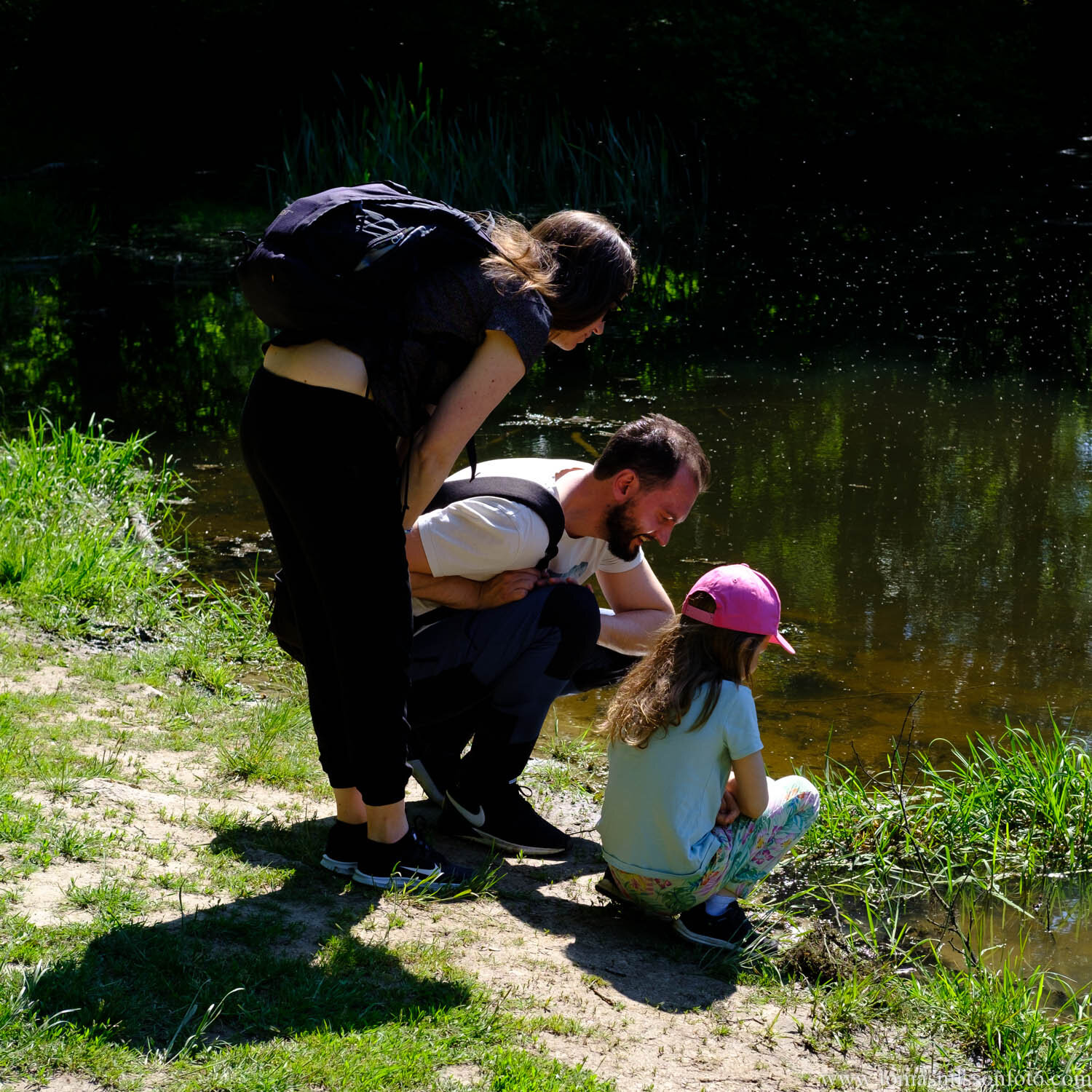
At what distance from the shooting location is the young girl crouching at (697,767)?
2539 mm

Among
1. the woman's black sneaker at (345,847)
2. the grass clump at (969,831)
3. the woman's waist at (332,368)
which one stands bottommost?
the grass clump at (969,831)

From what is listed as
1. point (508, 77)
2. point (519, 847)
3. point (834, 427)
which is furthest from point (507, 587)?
point (508, 77)

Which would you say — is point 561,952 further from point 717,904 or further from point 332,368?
point 332,368

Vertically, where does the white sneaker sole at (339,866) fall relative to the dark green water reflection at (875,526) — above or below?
above

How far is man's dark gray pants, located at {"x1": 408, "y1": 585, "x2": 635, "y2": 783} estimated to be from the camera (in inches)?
115

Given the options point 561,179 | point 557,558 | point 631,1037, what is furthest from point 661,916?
point 561,179

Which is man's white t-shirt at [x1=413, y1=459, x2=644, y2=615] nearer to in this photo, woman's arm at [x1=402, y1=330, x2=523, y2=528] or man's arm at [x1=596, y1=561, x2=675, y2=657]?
man's arm at [x1=596, y1=561, x2=675, y2=657]

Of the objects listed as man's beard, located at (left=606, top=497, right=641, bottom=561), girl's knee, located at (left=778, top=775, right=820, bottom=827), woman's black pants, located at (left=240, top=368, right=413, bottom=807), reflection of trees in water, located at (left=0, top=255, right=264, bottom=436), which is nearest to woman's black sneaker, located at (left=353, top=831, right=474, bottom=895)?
woman's black pants, located at (left=240, top=368, right=413, bottom=807)

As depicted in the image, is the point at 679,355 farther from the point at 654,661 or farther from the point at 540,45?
the point at 540,45

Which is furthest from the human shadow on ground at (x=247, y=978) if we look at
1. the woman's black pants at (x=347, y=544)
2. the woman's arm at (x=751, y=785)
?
the woman's arm at (x=751, y=785)

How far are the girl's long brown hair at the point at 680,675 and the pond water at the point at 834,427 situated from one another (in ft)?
2.13

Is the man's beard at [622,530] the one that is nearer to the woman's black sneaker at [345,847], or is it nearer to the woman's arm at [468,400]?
the woman's arm at [468,400]

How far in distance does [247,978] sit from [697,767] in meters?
0.95

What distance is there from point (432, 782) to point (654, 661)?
2.53 feet
